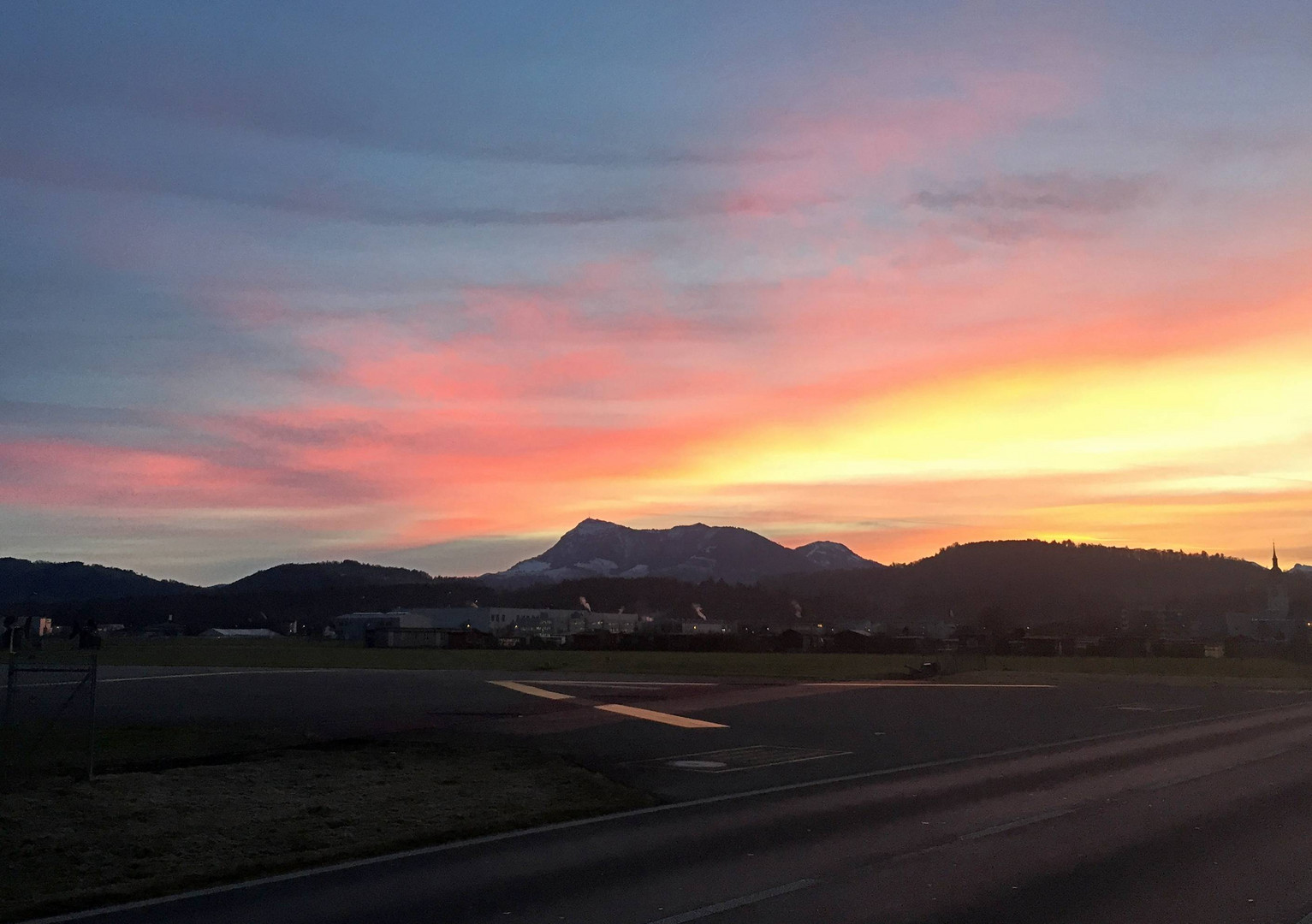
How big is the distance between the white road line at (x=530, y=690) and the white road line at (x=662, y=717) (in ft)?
10.9

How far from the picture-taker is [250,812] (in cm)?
1659

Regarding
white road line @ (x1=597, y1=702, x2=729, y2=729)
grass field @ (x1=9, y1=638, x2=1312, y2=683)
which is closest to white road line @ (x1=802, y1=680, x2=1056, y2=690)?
grass field @ (x1=9, y1=638, x2=1312, y2=683)

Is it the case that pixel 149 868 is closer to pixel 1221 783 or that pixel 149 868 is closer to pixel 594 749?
pixel 594 749

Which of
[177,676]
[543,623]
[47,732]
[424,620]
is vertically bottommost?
[47,732]

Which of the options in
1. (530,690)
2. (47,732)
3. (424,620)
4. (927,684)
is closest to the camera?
(47,732)

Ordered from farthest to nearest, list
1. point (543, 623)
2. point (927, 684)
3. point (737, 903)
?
point (543, 623) → point (927, 684) → point (737, 903)

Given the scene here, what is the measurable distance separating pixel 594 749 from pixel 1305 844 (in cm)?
1437

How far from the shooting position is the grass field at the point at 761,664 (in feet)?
213

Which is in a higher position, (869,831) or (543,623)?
(543,623)

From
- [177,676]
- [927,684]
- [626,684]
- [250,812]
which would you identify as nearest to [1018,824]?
[250,812]

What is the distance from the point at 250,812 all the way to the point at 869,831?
358 inches

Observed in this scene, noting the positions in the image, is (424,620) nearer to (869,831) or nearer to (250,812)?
(250,812)

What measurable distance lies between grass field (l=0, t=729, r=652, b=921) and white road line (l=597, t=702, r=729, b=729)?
24.3ft

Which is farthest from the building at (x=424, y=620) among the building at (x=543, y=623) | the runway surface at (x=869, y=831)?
the runway surface at (x=869, y=831)
